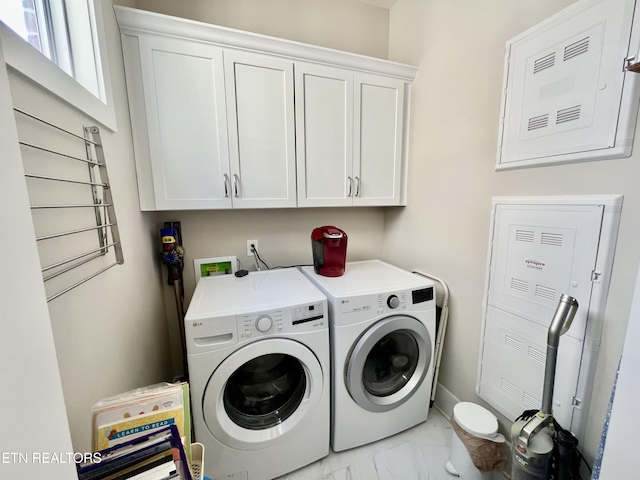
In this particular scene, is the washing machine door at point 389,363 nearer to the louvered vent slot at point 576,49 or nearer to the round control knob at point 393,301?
the round control knob at point 393,301

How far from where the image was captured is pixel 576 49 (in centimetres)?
96

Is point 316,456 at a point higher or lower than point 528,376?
lower

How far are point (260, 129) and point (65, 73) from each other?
89cm

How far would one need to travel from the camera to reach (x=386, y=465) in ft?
4.46

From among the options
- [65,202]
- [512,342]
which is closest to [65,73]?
[65,202]

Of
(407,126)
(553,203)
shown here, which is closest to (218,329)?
(553,203)

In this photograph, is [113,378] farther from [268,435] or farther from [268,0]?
[268,0]

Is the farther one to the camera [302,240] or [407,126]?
[302,240]

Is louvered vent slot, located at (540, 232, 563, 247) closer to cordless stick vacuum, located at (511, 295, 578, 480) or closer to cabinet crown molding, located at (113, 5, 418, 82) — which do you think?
cordless stick vacuum, located at (511, 295, 578, 480)

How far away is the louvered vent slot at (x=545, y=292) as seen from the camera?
1.08 m

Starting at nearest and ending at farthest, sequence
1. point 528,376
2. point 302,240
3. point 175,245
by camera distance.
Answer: point 528,376, point 175,245, point 302,240

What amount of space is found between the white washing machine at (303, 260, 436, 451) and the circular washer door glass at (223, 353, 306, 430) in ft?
0.68

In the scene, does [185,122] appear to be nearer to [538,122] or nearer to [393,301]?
[393,301]

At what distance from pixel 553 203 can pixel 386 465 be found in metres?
1.49
